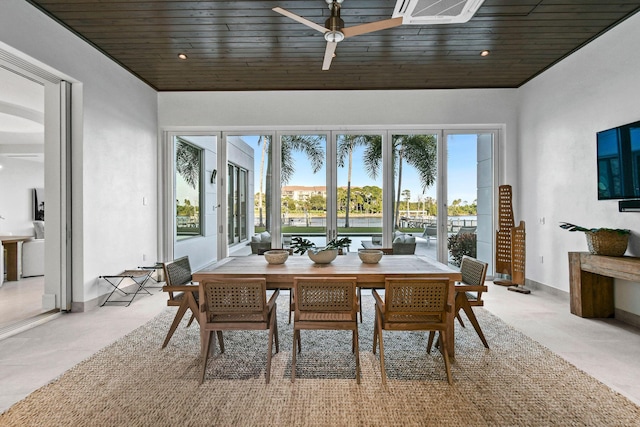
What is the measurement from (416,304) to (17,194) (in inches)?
362

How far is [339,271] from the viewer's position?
2668 millimetres

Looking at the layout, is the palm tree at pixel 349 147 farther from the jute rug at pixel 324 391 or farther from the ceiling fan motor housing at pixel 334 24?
the jute rug at pixel 324 391

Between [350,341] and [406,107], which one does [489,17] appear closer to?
[406,107]

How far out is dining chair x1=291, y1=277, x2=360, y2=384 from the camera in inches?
88.4

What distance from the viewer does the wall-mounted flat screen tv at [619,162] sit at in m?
3.30

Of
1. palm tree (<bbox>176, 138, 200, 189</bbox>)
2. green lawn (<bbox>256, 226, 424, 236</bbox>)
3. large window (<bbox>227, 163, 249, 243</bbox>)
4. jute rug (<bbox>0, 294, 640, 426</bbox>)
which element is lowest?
jute rug (<bbox>0, 294, 640, 426</bbox>)

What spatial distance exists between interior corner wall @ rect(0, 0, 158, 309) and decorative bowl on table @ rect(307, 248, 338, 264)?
279 cm

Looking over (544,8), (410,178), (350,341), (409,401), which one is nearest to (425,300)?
(409,401)

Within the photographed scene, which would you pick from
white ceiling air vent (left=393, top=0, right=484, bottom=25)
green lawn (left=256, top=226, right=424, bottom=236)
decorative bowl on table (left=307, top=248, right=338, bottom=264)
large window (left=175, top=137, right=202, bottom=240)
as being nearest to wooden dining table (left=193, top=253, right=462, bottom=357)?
decorative bowl on table (left=307, top=248, right=338, bottom=264)

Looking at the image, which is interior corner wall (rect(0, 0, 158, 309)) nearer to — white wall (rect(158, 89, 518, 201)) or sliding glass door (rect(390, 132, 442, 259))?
white wall (rect(158, 89, 518, 201))

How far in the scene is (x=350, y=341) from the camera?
3.03 meters

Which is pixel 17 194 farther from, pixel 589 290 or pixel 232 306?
pixel 589 290

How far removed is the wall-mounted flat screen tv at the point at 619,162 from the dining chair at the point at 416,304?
8.26ft

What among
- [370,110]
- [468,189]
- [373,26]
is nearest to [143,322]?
[373,26]
